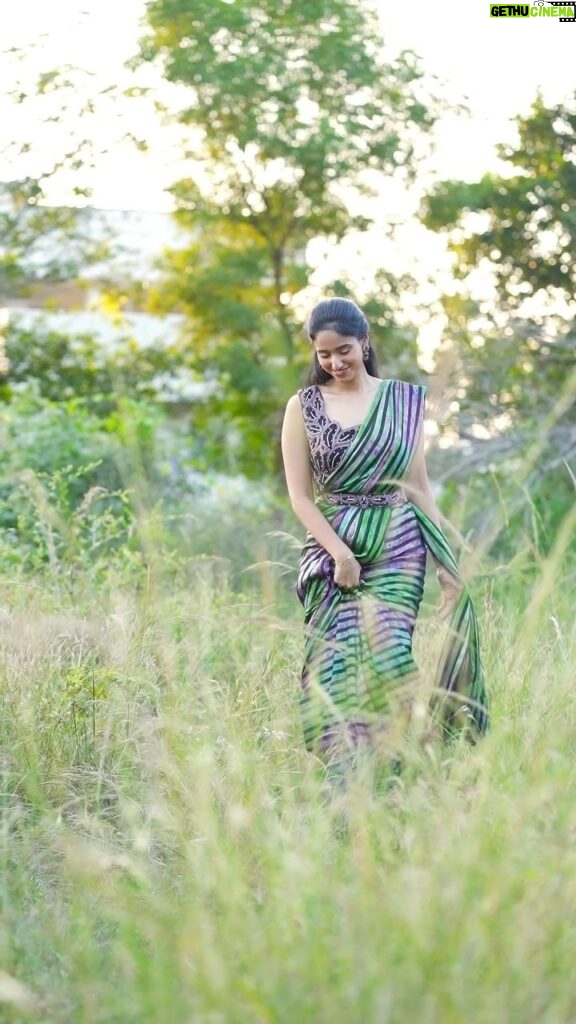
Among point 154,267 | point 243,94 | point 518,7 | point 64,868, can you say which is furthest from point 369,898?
point 154,267

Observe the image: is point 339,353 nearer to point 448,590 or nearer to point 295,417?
point 295,417

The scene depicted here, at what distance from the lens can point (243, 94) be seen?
15.7 metres

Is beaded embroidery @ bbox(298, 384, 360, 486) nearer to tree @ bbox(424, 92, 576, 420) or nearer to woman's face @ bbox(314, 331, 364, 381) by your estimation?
woman's face @ bbox(314, 331, 364, 381)

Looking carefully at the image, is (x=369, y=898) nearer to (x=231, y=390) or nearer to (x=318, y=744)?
(x=318, y=744)

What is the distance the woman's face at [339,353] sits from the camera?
15.6ft

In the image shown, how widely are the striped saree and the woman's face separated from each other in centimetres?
13

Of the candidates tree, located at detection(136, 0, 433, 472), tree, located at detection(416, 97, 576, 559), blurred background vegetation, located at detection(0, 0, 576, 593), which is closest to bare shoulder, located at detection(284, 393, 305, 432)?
tree, located at detection(416, 97, 576, 559)

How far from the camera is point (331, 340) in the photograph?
4.75 metres

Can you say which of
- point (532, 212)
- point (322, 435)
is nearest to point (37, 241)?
point (532, 212)

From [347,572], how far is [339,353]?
0.70m

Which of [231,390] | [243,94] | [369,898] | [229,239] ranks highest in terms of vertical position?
[369,898]

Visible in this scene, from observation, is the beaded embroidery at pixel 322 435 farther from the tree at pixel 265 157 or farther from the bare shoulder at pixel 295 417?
the tree at pixel 265 157

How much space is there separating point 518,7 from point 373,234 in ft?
23.7

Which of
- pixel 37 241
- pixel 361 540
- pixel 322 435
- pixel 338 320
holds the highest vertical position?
pixel 338 320
